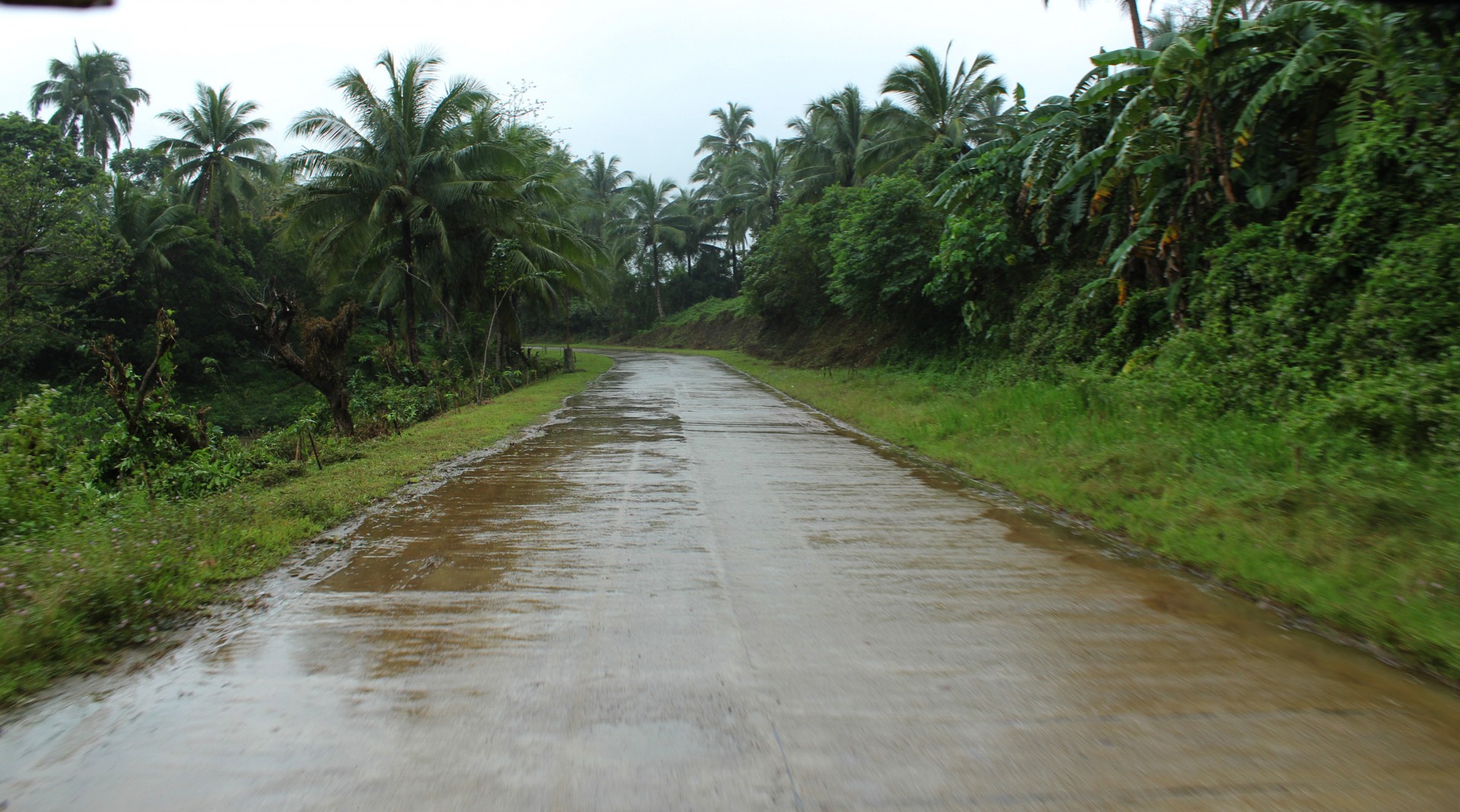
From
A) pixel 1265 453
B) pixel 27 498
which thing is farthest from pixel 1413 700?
pixel 27 498

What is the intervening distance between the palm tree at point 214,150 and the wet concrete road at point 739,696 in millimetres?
34479

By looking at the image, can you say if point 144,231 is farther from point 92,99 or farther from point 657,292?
point 657,292

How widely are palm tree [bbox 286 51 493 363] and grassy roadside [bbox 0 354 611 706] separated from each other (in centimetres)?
1306

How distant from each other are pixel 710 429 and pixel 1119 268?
6353 millimetres

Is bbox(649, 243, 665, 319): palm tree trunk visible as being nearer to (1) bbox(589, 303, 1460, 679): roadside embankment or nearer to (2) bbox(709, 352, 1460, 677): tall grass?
(1) bbox(589, 303, 1460, 679): roadside embankment

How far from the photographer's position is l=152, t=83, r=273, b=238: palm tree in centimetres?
3394

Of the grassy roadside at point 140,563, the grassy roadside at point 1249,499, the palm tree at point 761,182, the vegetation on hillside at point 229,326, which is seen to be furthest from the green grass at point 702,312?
the grassy roadside at point 140,563

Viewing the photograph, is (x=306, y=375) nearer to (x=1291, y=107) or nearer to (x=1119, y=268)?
(x=1119, y=268)

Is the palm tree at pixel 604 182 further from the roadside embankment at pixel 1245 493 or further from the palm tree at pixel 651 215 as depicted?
the roadside embankment at pixel 1245 493

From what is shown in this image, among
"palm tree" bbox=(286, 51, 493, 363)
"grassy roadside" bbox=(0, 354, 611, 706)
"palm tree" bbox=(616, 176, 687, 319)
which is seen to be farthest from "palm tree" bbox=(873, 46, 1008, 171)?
"palm tree" bbox=(616, 176, 687, 319)

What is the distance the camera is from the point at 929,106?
25.6 metres

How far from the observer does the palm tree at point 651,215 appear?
5422 centimetres

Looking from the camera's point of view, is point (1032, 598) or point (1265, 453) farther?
point (1265, 453)

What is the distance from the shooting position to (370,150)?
2020cm
